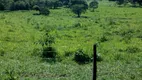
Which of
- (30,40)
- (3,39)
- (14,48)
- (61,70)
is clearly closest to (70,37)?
(30,40)

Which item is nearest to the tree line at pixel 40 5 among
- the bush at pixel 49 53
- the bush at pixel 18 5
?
the bush at pixel 18 5

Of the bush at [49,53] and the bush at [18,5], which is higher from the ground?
the bush at [49,53]

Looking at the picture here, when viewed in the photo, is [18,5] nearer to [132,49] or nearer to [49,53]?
[132,49]

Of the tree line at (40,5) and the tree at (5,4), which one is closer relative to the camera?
the tree line at (40,5)

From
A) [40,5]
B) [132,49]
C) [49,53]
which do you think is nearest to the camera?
[49,53]

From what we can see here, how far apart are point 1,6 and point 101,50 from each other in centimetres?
5649

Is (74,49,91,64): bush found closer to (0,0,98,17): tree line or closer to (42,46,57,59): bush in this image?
(42,46,57,59): bush

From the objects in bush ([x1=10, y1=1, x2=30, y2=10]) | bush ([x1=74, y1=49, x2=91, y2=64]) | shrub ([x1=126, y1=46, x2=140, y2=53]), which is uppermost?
bush ([x1=74, y1=49, x2=91, y2=64])

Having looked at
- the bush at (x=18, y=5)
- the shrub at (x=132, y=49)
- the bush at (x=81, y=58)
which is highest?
the bush at (x=81, y=58)

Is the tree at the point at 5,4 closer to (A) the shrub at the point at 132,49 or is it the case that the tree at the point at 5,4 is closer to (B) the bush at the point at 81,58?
(A) the shrub at the point at 132,49

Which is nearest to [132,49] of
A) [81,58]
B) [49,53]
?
[81,58]

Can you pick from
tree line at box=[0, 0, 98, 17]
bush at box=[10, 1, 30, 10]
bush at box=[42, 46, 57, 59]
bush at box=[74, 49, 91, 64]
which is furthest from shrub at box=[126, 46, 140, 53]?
bush at box=[10, 1, 30, 10]

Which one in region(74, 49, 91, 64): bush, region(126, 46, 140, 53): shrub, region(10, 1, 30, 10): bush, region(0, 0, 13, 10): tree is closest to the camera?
region(74, 49, 91, 64): bush

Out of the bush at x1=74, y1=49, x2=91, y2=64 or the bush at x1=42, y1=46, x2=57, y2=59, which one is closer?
the bush at x1=74, y1=49, x2=91, y2=64
